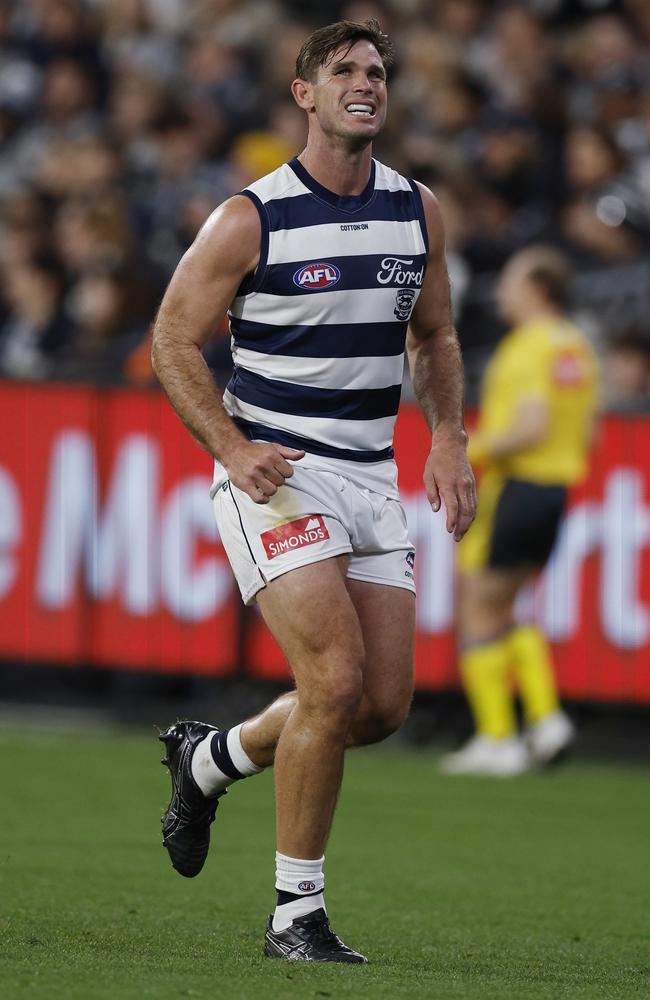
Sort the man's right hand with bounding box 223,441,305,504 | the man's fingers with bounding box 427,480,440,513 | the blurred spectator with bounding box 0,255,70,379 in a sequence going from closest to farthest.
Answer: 1. the man's right hand with bounding box 223,441,305,504
2. the man's fingers with bounding box 427,480,440,513
3. the blurred spectator with bounding box 0,255,70,379

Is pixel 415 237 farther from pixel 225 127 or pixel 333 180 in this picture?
pixel 225 127

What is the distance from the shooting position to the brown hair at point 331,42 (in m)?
5.21

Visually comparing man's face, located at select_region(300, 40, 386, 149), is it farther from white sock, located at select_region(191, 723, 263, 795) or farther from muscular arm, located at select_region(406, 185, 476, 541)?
white sock, located at select_region(191, 723, 263, 795)

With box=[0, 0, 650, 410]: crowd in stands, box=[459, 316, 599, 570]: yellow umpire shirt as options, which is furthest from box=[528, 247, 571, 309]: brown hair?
box=[0, 0, 650, 410]: crowd in stands

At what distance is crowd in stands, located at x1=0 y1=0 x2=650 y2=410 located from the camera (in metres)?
12.3

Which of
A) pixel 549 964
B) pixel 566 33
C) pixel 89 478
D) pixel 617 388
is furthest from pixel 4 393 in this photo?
pixel 549 964

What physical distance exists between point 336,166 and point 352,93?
0.21 metres

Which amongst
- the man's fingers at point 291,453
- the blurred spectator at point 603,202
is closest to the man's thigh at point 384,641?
the man's fingers at point 291,453

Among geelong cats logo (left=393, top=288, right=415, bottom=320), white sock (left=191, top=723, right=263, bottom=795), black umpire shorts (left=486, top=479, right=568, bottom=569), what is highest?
geelong cats logo (left=393, top=288, right=415, bottom=320)

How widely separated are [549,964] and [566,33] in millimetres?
10699

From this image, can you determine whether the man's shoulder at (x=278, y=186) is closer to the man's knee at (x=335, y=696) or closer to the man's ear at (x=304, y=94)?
the man's ear at (x=304, y=94)

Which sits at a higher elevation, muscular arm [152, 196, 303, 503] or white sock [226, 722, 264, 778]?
muscular arm [152, 196, 303, 503]

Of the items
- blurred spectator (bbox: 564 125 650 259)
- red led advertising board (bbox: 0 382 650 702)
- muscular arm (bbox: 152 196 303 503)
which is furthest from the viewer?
blurred spectator (bbox: 564 125 650 259)

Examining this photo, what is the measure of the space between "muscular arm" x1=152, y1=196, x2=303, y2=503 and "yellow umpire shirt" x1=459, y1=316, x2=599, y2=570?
5.02 metres
